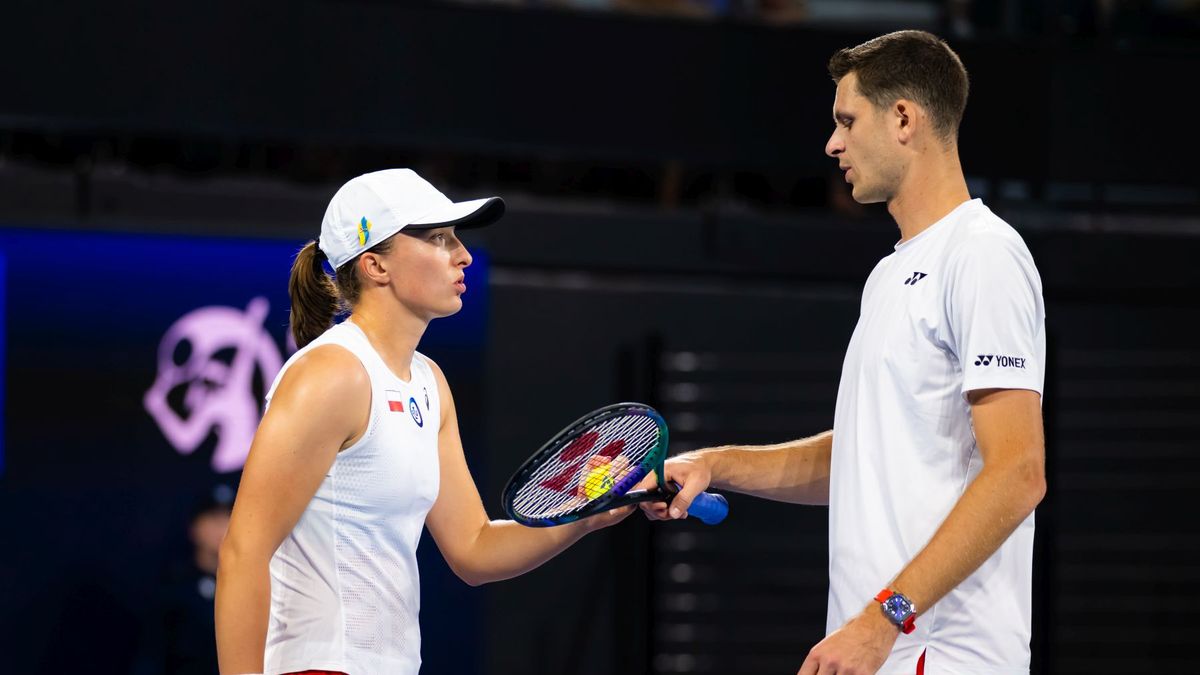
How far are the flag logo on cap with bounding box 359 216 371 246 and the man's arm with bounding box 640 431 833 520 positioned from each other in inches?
30.5

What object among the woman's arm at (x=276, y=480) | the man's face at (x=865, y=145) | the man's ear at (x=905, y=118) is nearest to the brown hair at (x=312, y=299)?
the woman's arm at (x=276, y=480)

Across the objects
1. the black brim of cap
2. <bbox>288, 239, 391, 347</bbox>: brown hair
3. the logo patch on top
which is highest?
the black brim of cap

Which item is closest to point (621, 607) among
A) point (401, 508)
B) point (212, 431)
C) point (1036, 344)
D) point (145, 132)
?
point (212, 431)

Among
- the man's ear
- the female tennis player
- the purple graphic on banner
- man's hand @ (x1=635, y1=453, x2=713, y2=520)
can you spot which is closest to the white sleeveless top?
the female tennis player

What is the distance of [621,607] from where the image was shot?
6422mm

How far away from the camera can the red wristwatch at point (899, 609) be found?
2529mm

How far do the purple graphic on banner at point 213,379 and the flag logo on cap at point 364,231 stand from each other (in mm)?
2870

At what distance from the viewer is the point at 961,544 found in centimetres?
253

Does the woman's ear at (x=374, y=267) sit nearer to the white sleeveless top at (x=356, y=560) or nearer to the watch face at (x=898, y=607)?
the white sleeveless top at (x=356, y=560)

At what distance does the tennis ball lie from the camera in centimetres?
319

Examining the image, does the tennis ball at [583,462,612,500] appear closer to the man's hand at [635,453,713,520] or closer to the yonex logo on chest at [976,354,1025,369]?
the man's hand at [635,453,713,520]

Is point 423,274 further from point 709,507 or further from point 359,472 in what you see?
point 709,507

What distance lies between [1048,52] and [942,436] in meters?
4.31

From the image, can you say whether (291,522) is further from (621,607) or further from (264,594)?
(621,607)
